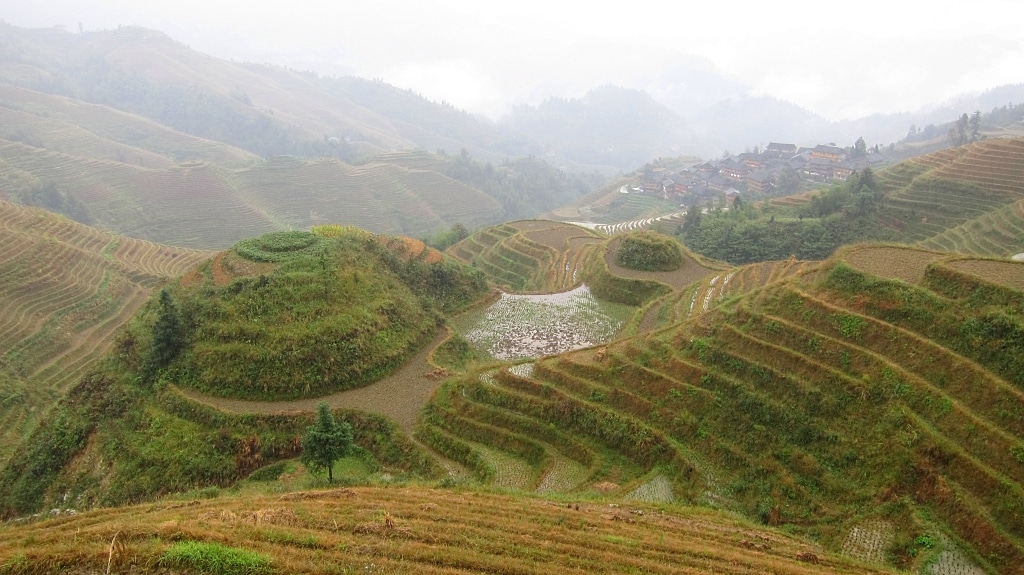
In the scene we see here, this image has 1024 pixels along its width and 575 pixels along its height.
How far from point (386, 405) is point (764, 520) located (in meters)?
13.2

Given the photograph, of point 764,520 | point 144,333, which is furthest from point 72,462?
point 764,520

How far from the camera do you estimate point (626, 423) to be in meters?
18.0

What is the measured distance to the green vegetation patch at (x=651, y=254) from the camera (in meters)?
37.2

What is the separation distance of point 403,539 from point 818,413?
38.5 feet

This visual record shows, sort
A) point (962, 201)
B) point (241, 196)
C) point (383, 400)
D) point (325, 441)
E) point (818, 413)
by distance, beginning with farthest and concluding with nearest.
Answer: point (241, 196)
point (962, 201)
point (383, 400)
point (818, 413)
point (325, 441)

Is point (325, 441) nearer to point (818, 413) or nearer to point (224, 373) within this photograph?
point (224, 373)

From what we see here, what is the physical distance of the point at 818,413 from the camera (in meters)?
15.6

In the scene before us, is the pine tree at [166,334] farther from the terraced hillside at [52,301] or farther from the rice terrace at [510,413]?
the terraced hillside at [52,301]

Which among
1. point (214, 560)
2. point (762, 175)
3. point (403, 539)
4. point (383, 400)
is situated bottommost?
point (383, 400)

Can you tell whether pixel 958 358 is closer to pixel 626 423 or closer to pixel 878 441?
pixel 878 441

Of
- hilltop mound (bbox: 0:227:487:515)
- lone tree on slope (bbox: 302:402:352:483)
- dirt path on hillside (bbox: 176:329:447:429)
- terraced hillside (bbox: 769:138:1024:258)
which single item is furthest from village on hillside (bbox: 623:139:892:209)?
lone tree on slope (bbox: 302:402:352:483)

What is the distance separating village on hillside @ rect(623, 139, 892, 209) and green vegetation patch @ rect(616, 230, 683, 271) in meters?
39.5

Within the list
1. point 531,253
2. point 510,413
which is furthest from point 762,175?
point 510,413

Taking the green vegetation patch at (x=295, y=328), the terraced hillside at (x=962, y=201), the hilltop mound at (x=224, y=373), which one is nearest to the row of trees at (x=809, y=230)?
the terraced hillside at (x=962, y=201)
